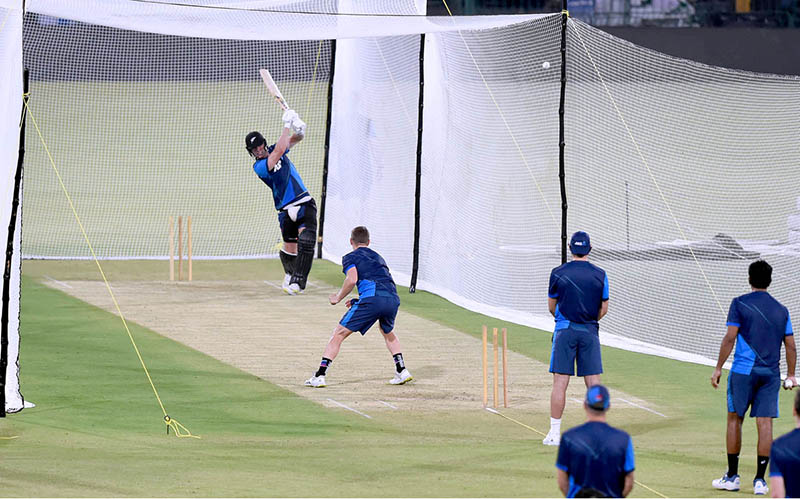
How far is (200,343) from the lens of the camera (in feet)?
46.3

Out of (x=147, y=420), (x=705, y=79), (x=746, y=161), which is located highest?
(x=705, y=79)

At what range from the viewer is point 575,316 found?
9547mm

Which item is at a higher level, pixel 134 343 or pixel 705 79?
pixel 705 79

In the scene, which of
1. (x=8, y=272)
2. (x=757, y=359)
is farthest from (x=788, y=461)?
(x=8, y=272)

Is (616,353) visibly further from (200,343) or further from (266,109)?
(266,109)

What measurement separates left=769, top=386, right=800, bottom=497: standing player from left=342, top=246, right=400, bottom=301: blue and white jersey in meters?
6.28

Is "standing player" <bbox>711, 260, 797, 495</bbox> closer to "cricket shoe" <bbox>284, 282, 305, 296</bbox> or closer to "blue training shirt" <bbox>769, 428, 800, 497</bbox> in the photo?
"blue training shirt" <bbox>769, 428, 800, 497</bbox>

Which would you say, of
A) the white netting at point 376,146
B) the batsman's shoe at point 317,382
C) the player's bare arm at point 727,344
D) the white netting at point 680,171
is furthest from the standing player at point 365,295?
the white netting at point 680,171

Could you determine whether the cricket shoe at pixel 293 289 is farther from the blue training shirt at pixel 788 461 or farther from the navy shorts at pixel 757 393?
the blue training shirt at pixel 788 461

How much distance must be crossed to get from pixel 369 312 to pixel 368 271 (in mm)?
363

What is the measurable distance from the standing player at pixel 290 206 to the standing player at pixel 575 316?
22.5 ft

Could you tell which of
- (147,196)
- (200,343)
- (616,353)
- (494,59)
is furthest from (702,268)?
(147,196)

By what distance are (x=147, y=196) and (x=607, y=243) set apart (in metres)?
13.2

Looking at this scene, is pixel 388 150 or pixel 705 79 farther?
pixel 705 79
